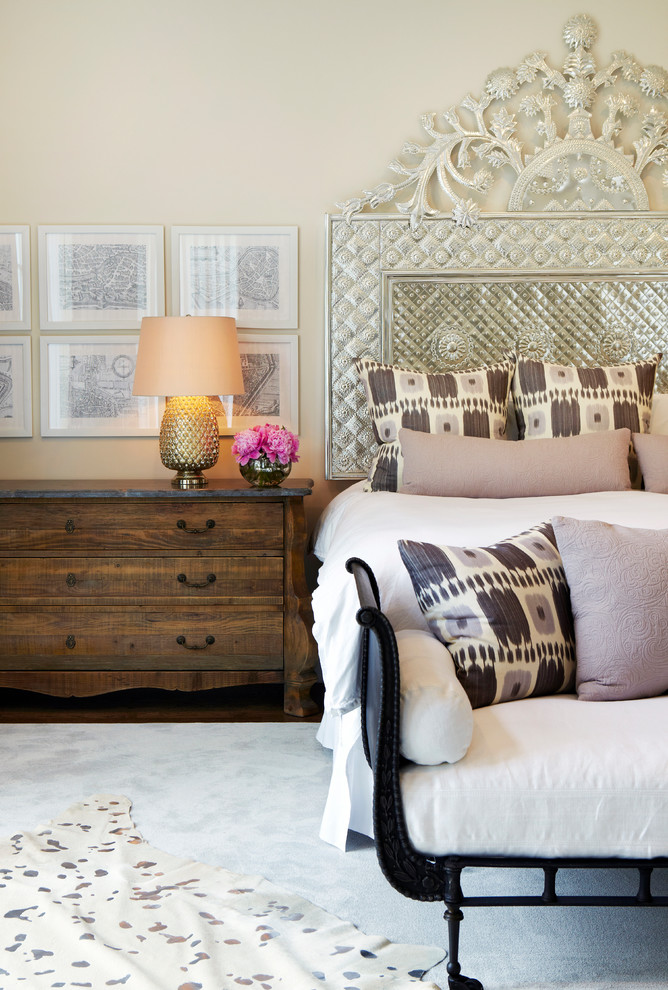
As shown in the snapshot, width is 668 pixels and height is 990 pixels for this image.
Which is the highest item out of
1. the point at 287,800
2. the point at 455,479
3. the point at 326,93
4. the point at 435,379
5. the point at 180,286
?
the point at 326,93

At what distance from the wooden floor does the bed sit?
0.53 meters

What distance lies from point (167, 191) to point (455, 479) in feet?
5.67

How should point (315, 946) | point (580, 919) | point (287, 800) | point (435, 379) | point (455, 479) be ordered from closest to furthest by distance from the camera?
point (315, 946) → point (580, 919) → point (287, 800) → point (455, 479) → point (435, 379)

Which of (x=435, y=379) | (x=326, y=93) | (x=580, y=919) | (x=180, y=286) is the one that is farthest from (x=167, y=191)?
(x=580, y=919)

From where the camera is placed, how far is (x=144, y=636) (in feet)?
10.5

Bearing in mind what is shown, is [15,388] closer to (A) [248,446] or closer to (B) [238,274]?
(B) [238,274]

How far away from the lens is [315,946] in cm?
172

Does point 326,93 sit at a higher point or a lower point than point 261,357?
higher

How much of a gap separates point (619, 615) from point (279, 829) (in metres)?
1.02

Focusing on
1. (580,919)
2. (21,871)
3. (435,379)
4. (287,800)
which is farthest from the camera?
(435,379)

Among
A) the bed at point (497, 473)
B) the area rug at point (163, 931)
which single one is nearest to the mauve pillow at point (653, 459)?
the bed at point (497, 473)

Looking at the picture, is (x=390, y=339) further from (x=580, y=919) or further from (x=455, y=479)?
(x=580, y=919)

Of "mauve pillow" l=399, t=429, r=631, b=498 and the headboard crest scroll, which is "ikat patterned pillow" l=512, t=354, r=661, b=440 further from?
the headboard crest scroll

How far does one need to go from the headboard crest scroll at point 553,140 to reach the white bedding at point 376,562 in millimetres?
1435
